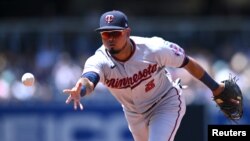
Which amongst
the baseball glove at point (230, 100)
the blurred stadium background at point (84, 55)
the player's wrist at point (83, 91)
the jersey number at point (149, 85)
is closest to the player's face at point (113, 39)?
the jersey number at point (149, 85)

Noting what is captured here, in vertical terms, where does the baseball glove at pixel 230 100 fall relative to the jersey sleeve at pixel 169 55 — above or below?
below

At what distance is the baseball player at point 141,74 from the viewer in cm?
873

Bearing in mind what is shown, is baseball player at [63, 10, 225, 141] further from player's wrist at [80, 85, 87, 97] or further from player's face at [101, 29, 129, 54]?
player's wrist at [80, 85, 87, 97]

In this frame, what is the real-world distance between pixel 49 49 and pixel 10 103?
2818 mm

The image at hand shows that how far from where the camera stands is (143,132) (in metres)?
9.35

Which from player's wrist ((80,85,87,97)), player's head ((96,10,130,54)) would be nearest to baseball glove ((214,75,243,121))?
player's head ((96,10,130,54))

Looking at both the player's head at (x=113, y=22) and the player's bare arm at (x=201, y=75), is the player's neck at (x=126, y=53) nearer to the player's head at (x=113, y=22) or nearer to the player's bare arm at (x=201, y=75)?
the player's head at (x=113, y=22)

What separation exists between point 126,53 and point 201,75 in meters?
0.94

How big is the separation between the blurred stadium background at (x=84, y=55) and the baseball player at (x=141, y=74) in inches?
144

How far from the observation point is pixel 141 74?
8.97 meters

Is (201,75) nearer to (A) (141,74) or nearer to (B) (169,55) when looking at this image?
(B) (169,55)

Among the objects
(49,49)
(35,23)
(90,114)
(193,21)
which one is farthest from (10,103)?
(193,21)

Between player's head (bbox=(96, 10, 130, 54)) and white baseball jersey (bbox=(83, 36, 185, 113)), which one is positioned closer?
player's head (bbox=(96, 10, 130, 54))

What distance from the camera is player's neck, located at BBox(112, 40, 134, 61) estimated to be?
885 cm
